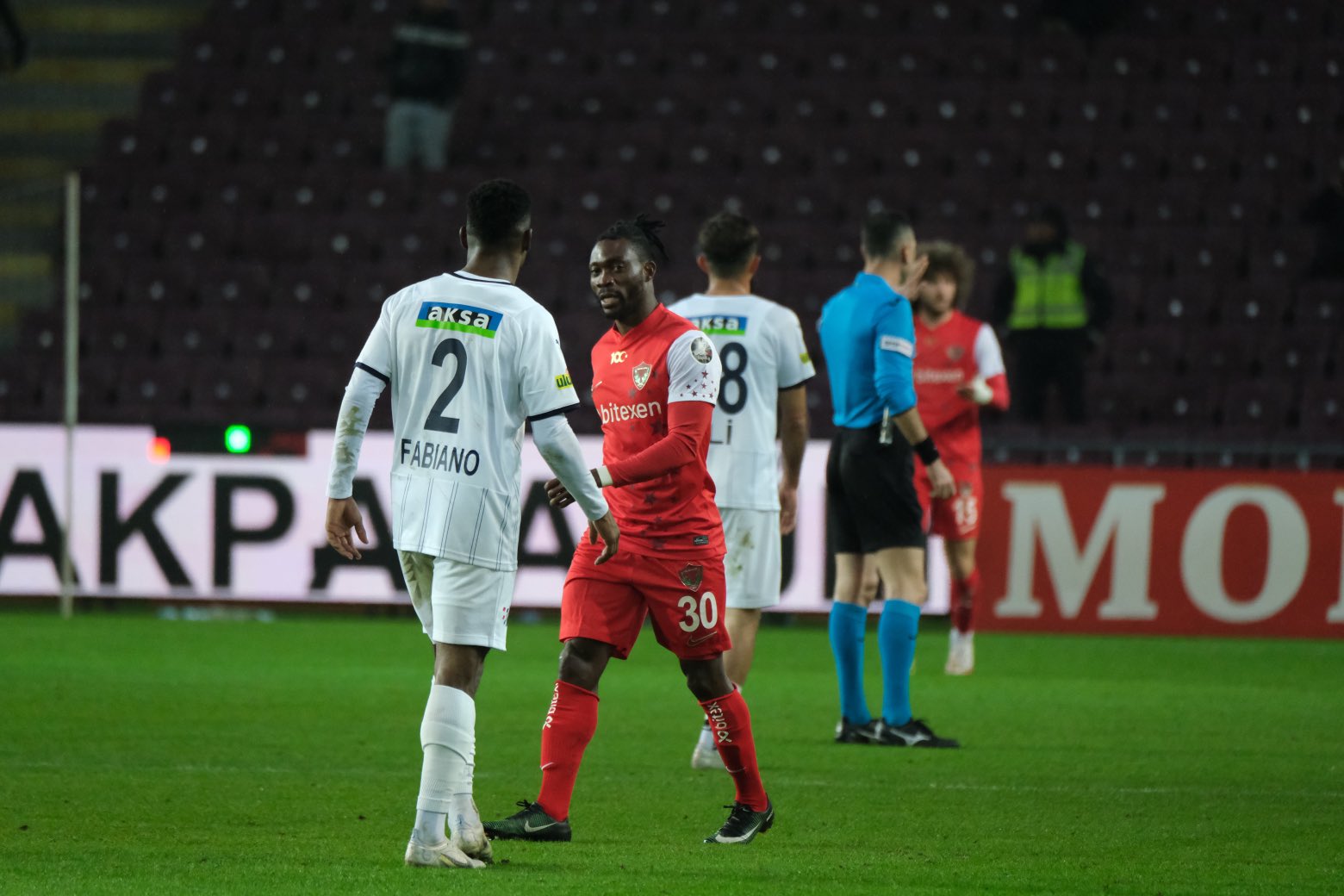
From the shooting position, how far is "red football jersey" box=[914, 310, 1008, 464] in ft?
33.4

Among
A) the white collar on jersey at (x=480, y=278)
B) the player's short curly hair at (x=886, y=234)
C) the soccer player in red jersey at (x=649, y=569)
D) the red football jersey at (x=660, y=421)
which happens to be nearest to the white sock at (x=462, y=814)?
the soccer player in red jersey at (x=649, y=569)

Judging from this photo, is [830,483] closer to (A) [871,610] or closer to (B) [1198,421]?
(A) [871,610]

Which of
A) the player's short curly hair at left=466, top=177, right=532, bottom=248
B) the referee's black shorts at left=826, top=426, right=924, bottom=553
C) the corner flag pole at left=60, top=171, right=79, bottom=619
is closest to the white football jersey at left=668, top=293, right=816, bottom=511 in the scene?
the referee's black shorts at left=826, top=426, right=924, bottom=553

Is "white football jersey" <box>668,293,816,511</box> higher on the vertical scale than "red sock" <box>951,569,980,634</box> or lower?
higher

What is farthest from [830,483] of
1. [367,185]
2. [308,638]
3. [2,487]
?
[367,185]

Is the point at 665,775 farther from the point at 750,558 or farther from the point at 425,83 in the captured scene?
the point at 425,83

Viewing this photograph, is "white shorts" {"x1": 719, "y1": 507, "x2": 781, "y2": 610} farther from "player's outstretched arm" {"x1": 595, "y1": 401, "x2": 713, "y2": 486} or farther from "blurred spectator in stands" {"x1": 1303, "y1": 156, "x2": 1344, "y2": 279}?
"blurred spectator in stands" {"x1": 1303, "y1": 156, "x2": 1344, "y2": 279}

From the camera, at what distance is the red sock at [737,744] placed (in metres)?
5.66

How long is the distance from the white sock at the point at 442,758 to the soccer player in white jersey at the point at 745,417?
226 cm

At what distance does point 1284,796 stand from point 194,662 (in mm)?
5899

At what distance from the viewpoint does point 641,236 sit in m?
5.70

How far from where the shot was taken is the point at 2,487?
13.0 m

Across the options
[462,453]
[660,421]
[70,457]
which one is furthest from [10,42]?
[462,453]

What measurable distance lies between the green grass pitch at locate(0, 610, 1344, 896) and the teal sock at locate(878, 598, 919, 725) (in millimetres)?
230
